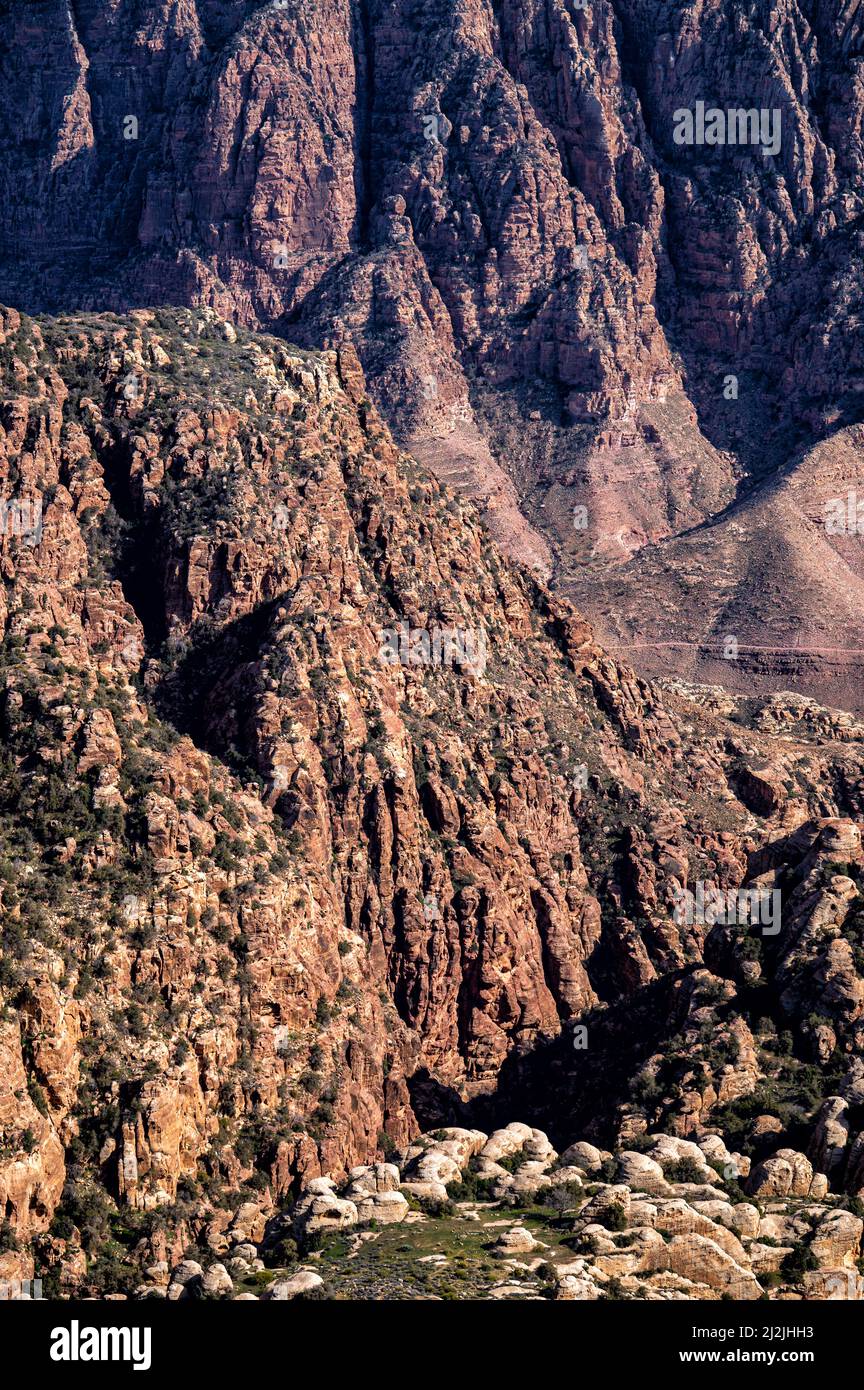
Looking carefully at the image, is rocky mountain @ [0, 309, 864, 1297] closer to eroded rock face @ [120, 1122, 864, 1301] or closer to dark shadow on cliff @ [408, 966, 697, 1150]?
dark shadow on cliff @ [408, 966, 697, 1150]

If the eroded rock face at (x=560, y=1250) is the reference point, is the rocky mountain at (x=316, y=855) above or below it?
above

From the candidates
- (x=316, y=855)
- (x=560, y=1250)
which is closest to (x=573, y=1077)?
(x=316, y=855)

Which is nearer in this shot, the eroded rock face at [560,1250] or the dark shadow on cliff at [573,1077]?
the eroded rock face at [560,1250]

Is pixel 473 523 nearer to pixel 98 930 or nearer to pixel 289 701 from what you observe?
pixel 289 701

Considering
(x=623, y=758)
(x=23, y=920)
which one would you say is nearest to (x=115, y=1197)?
(x=23, y=920)

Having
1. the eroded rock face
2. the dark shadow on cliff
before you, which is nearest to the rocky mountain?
the dark shadow on cliff

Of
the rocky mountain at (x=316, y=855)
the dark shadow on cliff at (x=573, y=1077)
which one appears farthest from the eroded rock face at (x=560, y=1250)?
the dark shadow on cliff at (x=573, y=1077)

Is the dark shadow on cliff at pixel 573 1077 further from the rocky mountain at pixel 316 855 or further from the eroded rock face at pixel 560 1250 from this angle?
the eroded rock face at pixel 560 1250

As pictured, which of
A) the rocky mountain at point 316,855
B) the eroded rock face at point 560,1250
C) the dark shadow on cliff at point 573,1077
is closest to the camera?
the eroded rock face at point 560,1250
